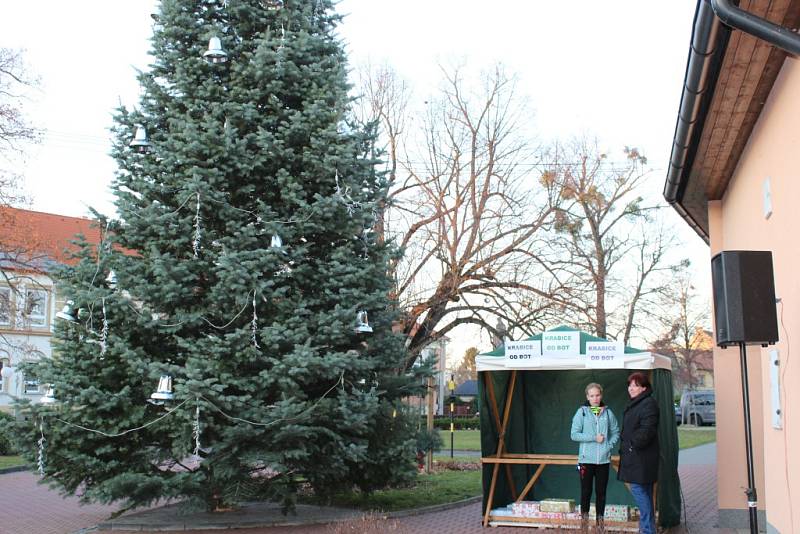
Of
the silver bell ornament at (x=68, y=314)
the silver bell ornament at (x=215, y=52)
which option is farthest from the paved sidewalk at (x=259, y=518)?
the silver bell ornament at (x=215, y=52)

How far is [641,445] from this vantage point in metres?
9.27

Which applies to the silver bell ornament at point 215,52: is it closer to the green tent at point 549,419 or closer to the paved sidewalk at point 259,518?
the green tent at point 549,419

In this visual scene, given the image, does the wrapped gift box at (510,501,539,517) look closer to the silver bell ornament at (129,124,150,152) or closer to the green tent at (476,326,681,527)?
the green tent at (476,326,681,527)

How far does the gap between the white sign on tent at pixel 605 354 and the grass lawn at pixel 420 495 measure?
3923 millimetres

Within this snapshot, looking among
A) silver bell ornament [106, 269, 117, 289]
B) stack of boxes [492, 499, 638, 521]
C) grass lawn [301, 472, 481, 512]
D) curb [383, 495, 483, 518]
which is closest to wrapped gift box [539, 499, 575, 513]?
stack of boxes [492, 499, 638, 521]

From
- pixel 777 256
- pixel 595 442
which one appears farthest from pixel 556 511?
pixel 777 256

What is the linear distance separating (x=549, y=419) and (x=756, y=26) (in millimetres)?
8322

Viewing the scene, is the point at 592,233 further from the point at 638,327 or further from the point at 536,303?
the point at 536,303

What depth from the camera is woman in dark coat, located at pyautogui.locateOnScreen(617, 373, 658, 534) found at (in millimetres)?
9258

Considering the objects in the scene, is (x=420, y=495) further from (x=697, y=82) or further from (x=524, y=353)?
(x=697, y=82)

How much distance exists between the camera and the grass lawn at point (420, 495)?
41.8 feet

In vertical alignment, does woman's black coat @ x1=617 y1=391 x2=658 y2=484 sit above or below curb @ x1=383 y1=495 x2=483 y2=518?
above

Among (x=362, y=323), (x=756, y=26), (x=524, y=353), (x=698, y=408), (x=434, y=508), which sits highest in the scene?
(x=756, y=26)

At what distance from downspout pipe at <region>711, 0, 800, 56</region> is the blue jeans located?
5.29m
